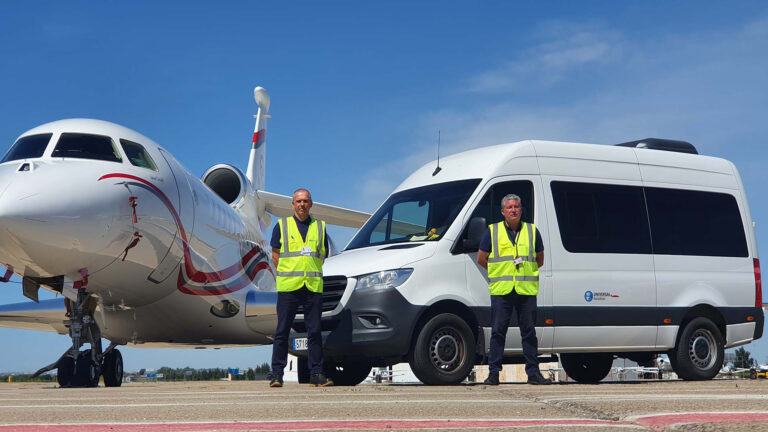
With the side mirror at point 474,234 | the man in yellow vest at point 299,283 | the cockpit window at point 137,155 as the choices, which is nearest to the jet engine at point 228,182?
the cockpit window at point 137,155

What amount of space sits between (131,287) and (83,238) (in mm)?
2268

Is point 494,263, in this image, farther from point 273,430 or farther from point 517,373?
point 517,373

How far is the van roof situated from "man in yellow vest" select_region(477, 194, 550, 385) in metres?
0.57

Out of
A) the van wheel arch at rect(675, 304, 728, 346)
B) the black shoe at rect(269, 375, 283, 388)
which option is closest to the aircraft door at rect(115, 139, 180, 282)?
the black shoe at rect(269, 375, 283, 388)

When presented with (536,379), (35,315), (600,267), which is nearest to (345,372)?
(536,379)

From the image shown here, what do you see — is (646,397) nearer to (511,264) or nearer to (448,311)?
(511,264)

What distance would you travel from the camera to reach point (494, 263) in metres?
8.29

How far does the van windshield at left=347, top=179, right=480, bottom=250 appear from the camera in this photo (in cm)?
869

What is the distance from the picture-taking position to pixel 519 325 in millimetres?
8422

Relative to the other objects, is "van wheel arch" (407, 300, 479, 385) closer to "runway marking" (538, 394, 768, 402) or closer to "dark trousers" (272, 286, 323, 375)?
"dark trousers" (272, 286, 323, 375)

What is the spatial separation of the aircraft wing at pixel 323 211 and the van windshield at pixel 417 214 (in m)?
12.6

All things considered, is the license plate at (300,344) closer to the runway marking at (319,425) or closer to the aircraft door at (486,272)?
the aircraft door at (486,272)

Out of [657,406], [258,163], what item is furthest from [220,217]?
[258,163]

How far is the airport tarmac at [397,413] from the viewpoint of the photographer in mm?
3943
